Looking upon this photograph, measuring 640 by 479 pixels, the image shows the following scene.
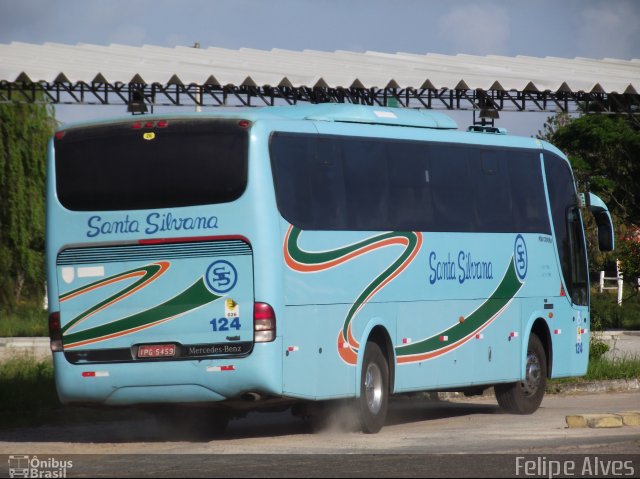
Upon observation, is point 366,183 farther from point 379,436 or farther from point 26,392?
point 26,392

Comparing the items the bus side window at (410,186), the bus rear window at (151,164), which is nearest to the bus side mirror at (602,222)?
the bus side window at (410,186)

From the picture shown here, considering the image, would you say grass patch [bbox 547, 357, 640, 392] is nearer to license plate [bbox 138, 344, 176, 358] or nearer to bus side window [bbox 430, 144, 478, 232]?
bus side window [bbox 430, 144, 478, 232]

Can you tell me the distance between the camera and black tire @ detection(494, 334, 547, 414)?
763 inches

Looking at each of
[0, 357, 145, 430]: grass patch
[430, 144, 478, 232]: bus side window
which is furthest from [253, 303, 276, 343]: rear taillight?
[430, 144, 478, 232]: bus side window

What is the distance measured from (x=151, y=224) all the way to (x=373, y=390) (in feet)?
10.5

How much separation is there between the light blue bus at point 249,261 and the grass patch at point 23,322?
20097 mm

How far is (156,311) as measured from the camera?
48.9ft

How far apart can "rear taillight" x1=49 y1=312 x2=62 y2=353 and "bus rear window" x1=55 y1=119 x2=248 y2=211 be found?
115 centimetres

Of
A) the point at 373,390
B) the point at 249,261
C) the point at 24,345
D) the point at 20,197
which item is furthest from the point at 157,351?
the point at 20,197

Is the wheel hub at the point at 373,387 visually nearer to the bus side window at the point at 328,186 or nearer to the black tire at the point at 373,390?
the black tire at the point at 373,390

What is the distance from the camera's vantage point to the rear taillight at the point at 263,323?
14.5 meters

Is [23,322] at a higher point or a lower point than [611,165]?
lower

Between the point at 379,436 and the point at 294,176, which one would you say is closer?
the point at 294,176

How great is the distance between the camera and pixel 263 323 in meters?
14.5
